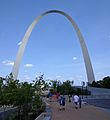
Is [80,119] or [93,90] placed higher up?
[93,90]

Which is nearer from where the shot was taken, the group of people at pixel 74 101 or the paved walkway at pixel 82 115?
the paved walkway at pixel 82 115

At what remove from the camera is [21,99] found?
53.7 ft

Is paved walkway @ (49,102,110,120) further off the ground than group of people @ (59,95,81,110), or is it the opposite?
Result: group of people @ (59,95,81,110)

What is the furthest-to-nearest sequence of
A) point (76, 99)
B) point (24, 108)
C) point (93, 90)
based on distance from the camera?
point (93, 90) < point (76, 99) < point (24, 108)

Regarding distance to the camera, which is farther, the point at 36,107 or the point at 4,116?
the point at 36,107

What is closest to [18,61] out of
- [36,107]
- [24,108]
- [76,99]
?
[76,99]

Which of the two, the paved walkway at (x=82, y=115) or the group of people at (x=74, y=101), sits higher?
the group of people at (x=74, y=101)

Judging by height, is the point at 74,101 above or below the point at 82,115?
above

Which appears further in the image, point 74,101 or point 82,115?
point 74,101

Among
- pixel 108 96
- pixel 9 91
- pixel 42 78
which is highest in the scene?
pixel 108 96

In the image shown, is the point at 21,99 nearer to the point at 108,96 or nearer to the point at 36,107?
the point at 36,107

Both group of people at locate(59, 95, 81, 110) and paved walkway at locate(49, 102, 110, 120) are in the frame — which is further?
group of people at locate(59, 95, 81, 110)

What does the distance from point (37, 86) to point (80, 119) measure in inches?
197

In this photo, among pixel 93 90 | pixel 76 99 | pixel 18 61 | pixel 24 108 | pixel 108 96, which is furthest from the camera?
pixel 93 90
